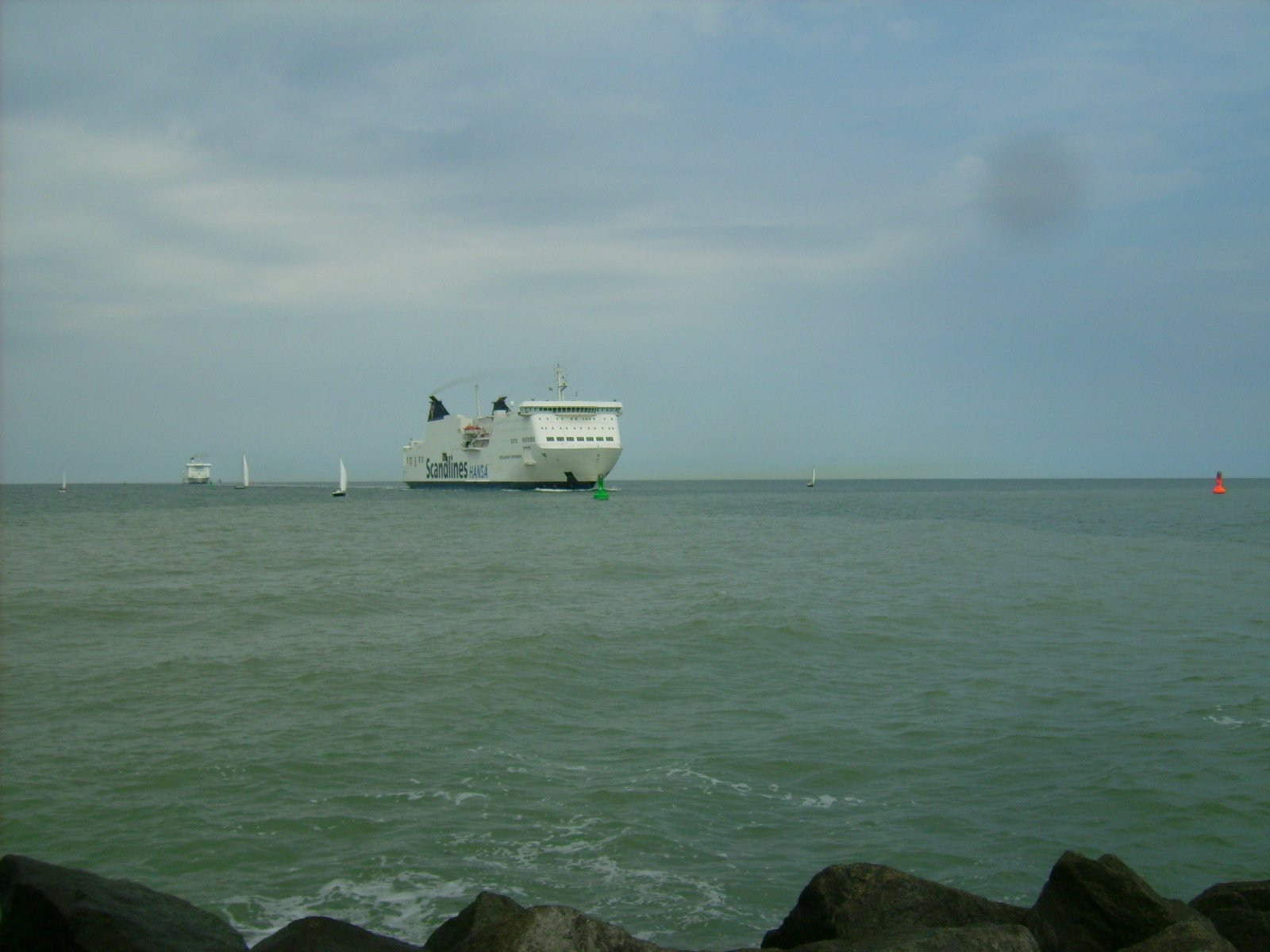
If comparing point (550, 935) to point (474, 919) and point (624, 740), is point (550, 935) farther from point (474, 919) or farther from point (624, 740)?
point (624, 740)

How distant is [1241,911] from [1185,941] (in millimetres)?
1061

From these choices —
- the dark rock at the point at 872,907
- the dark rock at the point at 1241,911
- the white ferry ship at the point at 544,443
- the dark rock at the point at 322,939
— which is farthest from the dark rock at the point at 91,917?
the white ferry ship at the point at 544,443

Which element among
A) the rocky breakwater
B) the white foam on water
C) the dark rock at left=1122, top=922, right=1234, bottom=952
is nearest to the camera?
the rocky breakwater

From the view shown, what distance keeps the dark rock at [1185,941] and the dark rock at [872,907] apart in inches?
26.7

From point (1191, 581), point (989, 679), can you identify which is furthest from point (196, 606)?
point (1191, 581)

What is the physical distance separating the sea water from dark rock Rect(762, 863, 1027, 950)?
918 millimetres

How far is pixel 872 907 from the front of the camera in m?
4.64

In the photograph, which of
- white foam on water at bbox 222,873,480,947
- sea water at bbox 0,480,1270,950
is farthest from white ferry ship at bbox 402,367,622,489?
white foam on water at bbox 222,873,480,947

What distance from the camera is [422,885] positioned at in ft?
20.5

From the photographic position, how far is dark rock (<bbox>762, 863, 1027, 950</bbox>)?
15.1 feet

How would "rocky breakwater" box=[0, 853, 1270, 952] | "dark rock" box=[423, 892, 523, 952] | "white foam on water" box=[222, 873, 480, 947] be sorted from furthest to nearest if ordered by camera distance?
"white foam on water" box=[222, 873, 480, 947], "dark rock" box=[423, 892, 523, 952], "rocky breakwater" box=[0, 853, 1270, 952]

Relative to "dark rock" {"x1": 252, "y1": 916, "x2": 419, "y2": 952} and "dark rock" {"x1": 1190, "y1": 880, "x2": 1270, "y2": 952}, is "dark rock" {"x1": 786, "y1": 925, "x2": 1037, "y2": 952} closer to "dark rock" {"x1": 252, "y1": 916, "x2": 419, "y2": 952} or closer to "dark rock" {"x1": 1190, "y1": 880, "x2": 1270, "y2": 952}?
"dark rock" {"x1": 1190, "y1": 880, "x2": 1270, "y2": 952}

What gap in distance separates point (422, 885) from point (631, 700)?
5035 mm

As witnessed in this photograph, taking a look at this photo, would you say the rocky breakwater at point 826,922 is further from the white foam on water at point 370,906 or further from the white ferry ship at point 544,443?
the white ferry ship at point 544,443
